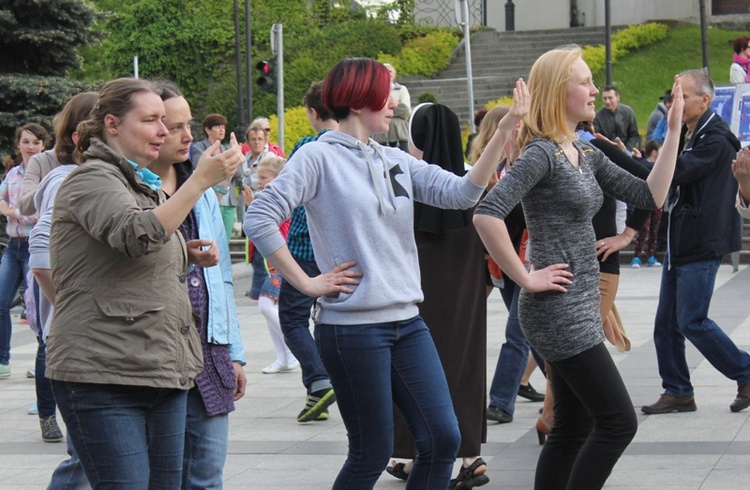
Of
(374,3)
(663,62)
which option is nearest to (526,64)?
(663,62)

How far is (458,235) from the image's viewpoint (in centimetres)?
564

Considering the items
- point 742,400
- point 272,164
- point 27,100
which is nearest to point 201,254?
point 742,400

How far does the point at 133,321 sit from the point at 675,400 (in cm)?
452

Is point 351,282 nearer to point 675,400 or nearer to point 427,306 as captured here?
point 427,306

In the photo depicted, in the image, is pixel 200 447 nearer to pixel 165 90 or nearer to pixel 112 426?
pixel 112 426

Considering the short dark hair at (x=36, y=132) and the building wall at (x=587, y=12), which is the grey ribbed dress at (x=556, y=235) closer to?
the short dark hair at (x=36, y=132)

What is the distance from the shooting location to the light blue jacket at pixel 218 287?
14.2 feet

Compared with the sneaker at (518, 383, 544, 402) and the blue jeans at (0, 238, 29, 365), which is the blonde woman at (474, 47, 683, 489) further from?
the blue jeans at (0, 238, 29, 365)

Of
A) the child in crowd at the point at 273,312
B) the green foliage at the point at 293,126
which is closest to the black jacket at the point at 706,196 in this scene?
the child in crowd at the point at 273,312

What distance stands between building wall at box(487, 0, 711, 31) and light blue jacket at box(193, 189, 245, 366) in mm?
31240

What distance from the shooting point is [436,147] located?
17.9 ft

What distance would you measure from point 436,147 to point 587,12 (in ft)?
104

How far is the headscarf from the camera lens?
17.9ft

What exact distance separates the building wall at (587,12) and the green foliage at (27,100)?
19983 mm
